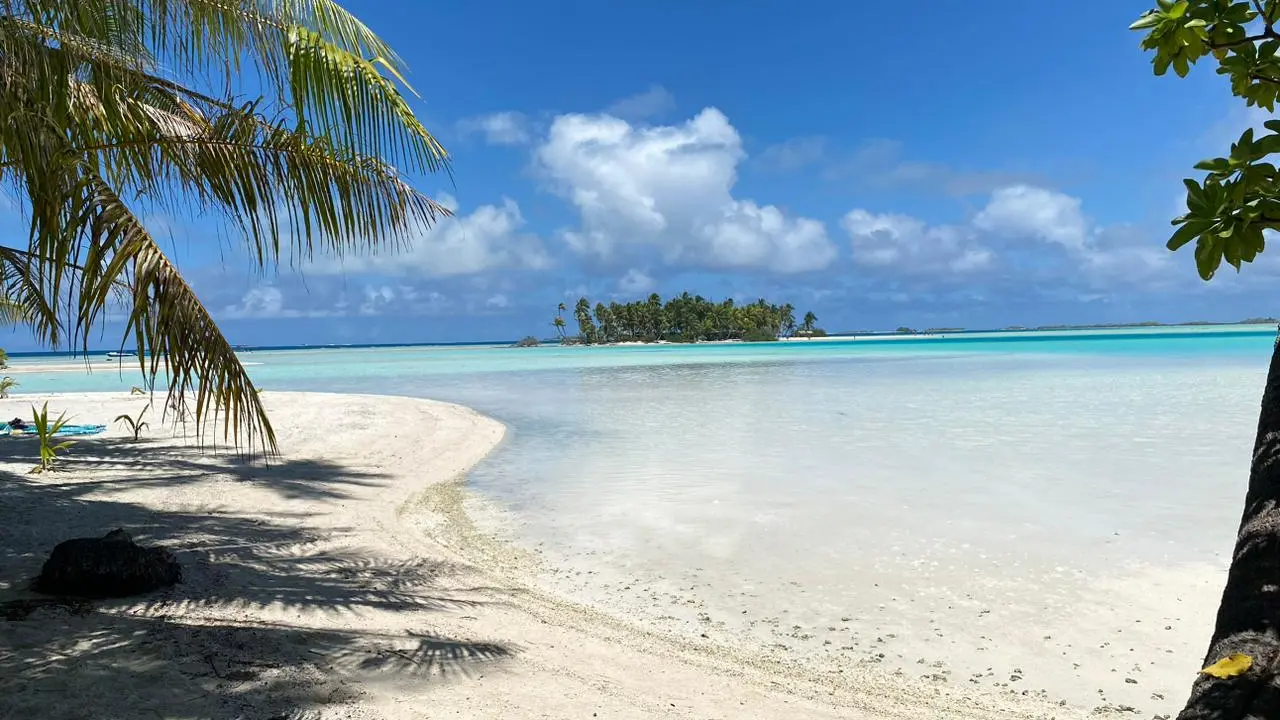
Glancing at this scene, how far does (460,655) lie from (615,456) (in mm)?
7671

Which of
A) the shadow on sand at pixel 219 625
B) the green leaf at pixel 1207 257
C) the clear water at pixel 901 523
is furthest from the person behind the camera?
the clear water at pixel 901 523

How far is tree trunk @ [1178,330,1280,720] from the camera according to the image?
0.99 metres

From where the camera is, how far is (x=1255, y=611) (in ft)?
3.47

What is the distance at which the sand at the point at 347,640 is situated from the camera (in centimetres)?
295

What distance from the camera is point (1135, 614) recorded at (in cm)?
479

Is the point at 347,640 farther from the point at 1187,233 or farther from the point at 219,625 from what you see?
the point at 1187,233

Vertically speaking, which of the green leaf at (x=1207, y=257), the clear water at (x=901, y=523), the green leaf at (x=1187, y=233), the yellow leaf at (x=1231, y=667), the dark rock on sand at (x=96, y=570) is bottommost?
the clear water at (x=901, y=523)

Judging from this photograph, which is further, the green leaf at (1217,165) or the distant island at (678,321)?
the distant island at (678,321)

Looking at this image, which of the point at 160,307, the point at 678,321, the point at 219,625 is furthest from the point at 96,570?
the point at 678,321

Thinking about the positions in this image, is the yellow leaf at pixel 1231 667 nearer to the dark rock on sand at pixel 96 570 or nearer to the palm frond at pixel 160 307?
the palm frond at pixel 160 307

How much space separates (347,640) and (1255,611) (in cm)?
365

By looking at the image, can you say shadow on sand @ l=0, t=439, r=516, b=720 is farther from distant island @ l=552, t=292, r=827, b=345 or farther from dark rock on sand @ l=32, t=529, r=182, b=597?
distant island @ l=552, t=292, r=827, b=345

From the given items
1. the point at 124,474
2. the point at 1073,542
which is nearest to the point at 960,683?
the point at 1073,542

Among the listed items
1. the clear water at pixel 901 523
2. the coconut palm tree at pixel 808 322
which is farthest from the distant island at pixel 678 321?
the clear water at pixel 901 523
